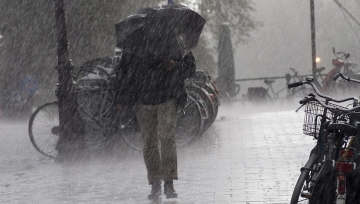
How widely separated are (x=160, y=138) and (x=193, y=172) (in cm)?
164

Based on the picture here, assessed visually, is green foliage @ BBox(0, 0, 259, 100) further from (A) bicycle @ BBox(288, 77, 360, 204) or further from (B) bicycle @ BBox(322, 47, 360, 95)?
(A) bicycle @ BBox(288, 77, 360, 204)

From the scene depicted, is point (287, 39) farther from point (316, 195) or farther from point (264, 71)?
point (316, 195)

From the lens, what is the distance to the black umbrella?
8344 mm

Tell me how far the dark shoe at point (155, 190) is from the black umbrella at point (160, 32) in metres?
1.25

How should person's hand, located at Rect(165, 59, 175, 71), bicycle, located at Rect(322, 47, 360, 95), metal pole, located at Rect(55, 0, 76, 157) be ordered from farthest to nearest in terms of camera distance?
bicycle, located at Rect(322, 47, 360, 95) < metal pole, located at Rect(55, 0, 76, 157) < person's hand, located at Rect(165, 59, 175, 71)

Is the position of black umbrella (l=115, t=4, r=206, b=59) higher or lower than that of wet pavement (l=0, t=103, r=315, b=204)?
higher

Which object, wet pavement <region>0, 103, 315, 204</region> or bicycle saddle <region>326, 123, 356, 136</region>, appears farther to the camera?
wet pavement <region>0, 103, 315, 204</region>

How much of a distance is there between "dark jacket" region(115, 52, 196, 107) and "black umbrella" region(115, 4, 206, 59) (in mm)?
101

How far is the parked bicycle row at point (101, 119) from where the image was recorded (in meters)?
11.7

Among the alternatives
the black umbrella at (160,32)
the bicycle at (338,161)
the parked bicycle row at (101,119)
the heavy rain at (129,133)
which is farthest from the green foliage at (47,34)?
the bicycle at (338,161)

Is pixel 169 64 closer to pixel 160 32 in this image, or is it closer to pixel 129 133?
pixel 160 32

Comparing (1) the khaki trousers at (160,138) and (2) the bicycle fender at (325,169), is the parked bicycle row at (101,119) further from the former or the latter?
(2) the bicycle fender at (325,169)

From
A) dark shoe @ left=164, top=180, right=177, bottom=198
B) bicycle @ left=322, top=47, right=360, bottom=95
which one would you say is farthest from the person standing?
bicycle @ left=322, top=47, right=360, bottom=95

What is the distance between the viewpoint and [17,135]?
17562 mm
